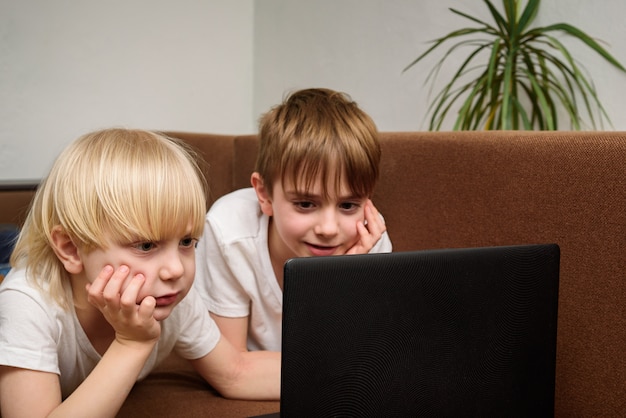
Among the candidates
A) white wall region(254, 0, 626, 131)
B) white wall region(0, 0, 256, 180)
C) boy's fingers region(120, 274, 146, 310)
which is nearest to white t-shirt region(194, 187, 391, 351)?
boy's fingers region(120, 274, 146, 310)

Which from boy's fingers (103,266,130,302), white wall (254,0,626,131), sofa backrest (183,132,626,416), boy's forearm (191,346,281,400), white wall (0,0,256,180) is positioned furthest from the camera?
white wall (0,0,256,180)

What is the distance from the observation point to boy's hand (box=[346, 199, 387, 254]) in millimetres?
1337

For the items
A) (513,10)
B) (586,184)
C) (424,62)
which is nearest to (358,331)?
(586,184)

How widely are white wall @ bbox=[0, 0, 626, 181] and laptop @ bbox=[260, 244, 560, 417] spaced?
1163mm

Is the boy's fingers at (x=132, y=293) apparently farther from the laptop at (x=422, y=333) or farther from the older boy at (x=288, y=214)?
the older boy at (x=288, y=214)

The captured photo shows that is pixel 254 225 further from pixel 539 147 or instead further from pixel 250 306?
pixel 539 147

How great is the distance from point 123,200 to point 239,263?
501 mm

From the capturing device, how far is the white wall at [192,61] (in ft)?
7.68

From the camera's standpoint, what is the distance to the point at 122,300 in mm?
942

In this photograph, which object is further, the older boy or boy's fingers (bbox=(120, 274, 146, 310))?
the older boy

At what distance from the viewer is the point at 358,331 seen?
806mm

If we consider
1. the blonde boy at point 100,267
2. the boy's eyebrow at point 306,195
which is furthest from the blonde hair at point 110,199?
the boy's eyebrow at point 306,195

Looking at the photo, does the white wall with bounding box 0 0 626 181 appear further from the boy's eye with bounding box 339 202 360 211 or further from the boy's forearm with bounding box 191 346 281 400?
the boy's forearm with bounding box 191 346 281 400

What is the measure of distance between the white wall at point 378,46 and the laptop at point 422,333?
92cm
